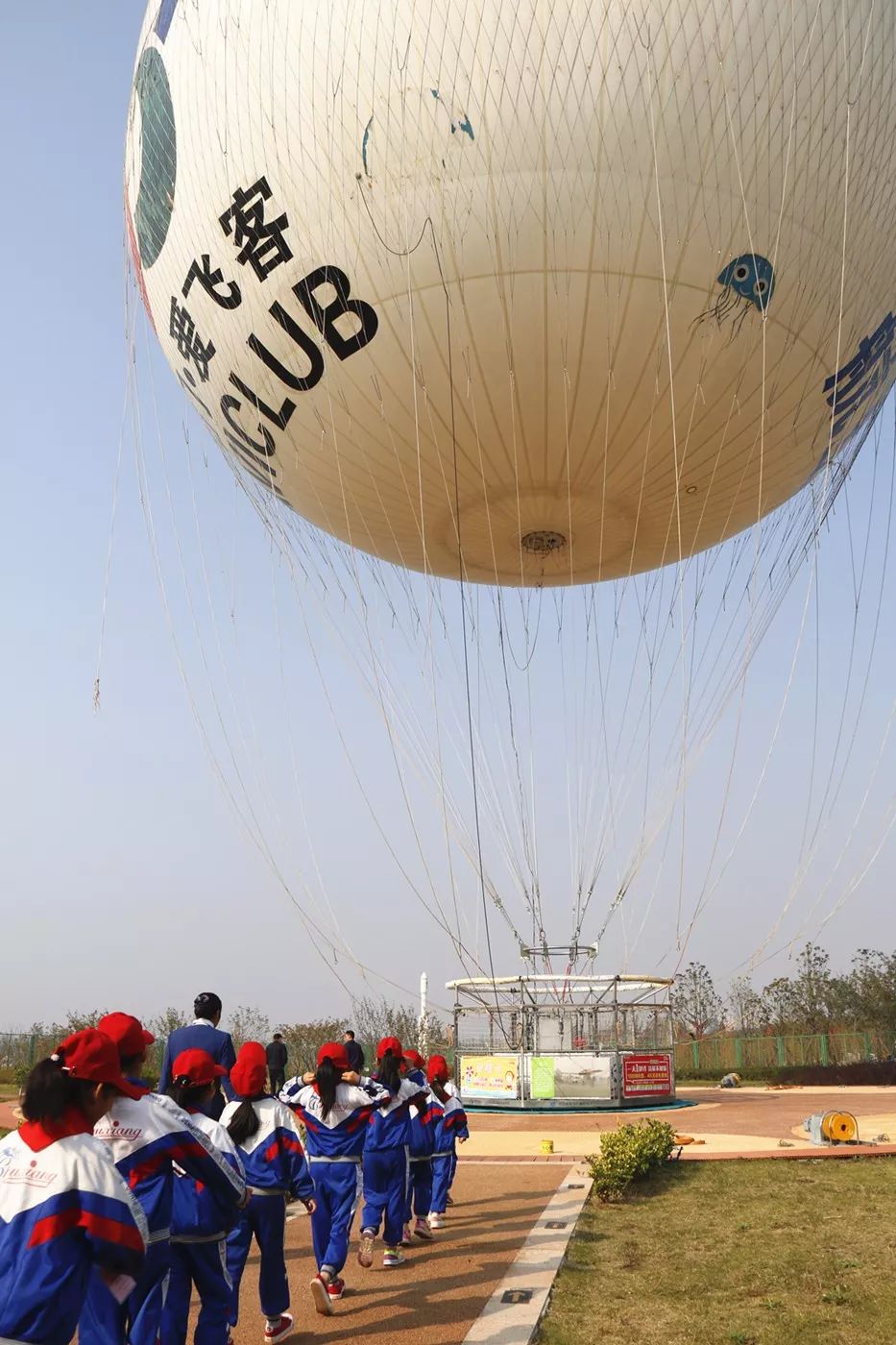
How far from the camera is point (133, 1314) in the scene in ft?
15.8

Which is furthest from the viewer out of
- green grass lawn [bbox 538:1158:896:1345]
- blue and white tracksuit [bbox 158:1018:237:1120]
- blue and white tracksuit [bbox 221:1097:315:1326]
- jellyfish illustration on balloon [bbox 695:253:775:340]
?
jellyfish illustration on balloon [bbox 695:253:775:340]

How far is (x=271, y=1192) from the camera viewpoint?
19.7 ft

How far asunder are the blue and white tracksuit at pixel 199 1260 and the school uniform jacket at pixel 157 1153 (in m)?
0.37

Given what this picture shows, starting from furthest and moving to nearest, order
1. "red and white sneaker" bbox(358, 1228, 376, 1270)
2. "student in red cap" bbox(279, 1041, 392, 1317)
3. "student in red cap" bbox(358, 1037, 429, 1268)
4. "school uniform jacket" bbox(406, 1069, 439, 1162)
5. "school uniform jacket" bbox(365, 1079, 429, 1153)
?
"school uniform jacket" bbox(406, 1069, 439, 1162) → "school uniform jacket" bbox(365, 1079, 429, 1153) → "student in red cap" bbox(358, 1037, 429, 1268) → "red and white sneaker" bbox(358, 1228, 376, 1270) → "student in red cap" bbox(279, 1041, 392, 1317)

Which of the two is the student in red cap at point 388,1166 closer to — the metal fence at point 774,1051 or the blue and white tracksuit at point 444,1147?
the blue and white tracksuit at point 444,1147

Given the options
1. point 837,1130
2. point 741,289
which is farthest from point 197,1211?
point 837,1130

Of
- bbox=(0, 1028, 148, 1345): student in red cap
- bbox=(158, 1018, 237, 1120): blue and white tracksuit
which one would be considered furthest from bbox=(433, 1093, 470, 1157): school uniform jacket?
bbox=(0, 1028, 148, 1345): student in red cap

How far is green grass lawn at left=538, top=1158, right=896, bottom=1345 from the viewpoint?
6215mm

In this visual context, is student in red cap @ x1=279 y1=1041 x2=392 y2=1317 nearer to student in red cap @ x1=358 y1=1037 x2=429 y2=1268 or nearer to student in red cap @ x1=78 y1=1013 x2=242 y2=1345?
student in red cap @ x1=358 y1=1037 x2=429 y2=1268

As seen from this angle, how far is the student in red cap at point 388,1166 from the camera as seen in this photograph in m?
8.16

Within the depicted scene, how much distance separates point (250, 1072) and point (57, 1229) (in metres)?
2.84

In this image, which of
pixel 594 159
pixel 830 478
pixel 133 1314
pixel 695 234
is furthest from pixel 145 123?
pixel 133 1314

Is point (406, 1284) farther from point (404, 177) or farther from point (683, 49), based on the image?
point (683, 49)

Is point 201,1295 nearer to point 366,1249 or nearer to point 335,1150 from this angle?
point 335,1150
